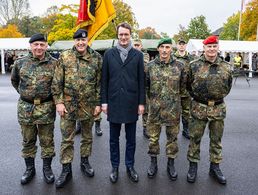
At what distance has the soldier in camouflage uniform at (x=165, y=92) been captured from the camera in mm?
3906

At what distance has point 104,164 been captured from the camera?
4543 mm

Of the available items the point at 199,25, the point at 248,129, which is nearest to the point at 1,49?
the point at 248,129

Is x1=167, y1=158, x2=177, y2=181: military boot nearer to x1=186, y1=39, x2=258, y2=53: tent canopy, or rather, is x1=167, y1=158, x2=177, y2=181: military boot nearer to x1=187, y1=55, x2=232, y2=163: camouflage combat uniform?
x1=187, y1=55, x2=232, y2=163: camouflage combat uniform

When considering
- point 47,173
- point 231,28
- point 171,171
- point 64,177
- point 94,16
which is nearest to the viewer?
point 64,177

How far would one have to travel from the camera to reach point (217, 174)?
3.97 m

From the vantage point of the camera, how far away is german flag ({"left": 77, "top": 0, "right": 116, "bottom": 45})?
17.5ft

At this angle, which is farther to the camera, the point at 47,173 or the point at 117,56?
the point at 47,173

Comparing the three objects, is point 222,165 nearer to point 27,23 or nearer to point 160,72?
point 160,72

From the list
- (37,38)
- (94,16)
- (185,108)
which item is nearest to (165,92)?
(37,38)

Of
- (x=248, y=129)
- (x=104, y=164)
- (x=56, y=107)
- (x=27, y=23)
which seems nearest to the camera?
(x=56, y=107)

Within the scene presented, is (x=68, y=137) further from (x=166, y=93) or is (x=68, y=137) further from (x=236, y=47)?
(x=236, y=47)

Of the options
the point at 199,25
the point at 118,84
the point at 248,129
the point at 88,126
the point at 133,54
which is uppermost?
the point at 199,25

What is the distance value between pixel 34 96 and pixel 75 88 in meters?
0.53

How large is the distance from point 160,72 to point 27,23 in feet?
201
